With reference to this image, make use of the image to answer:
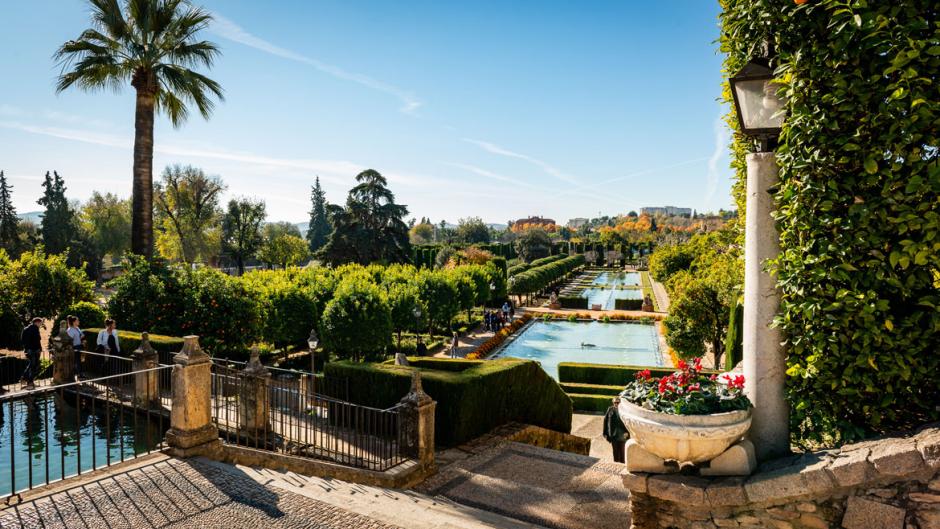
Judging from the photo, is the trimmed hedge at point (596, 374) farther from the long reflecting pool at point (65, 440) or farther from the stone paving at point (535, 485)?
the long reflecting pool at point (65, 440)

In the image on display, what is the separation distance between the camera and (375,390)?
1047 centimetres

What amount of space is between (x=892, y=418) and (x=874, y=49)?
2473 millimetres

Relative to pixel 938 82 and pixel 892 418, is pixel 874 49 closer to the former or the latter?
pixel 938 82

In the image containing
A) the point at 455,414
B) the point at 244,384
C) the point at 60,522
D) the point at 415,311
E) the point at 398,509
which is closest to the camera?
the point at 60,522

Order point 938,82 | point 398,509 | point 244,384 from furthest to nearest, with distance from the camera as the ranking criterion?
point 244,384 → point 398,509 → point 938,82

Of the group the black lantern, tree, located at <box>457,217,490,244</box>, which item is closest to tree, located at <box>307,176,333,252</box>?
tree, located at <box>457,217,490,244</box>

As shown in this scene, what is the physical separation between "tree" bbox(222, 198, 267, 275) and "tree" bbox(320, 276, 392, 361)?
113 ft

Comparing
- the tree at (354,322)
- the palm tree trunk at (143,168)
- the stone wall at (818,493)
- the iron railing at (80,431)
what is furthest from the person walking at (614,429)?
the palm tree trunk at (143,168)

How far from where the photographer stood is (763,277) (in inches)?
167

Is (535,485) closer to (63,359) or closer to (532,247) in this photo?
(63,359)

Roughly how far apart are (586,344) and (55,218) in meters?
47.0

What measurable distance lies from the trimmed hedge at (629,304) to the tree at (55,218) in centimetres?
4552

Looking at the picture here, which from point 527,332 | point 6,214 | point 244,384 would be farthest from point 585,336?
point 6,214

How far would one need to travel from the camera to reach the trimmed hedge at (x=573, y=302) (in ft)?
132
